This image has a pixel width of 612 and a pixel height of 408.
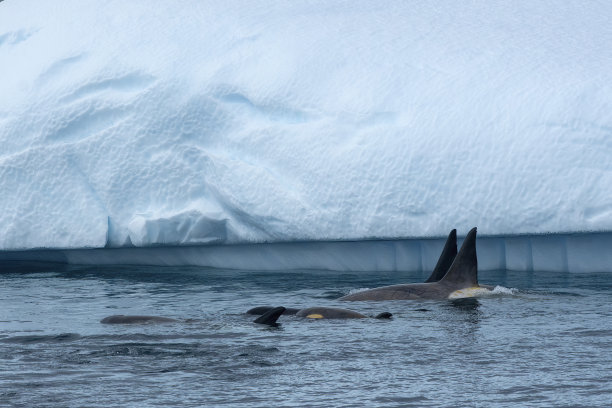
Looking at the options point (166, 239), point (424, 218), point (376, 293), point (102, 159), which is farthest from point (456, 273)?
point (102, 159)

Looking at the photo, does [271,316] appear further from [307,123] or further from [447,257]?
[307,123]

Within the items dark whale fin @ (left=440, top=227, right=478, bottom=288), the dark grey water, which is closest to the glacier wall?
the dark grey water

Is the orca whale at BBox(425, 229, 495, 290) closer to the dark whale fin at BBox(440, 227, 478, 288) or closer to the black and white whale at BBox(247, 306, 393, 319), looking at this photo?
the dark whale fin at BBox(440, 227, 478, 288)

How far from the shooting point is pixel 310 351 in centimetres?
725

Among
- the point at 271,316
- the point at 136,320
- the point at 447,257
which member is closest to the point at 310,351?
the point at 271,316

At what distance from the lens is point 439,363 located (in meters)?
6.70

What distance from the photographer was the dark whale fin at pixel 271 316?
8328 mm

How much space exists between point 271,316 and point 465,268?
2575 millimetres

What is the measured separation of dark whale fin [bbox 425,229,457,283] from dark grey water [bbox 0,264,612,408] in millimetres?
661

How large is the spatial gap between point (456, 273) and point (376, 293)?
2.61 ft

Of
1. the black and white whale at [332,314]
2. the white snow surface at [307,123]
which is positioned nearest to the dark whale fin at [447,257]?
the white snow surface at [307,123]

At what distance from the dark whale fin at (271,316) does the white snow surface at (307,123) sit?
12.9ft

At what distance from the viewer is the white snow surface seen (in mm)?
12094

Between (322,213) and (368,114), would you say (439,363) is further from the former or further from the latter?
(368,114)
